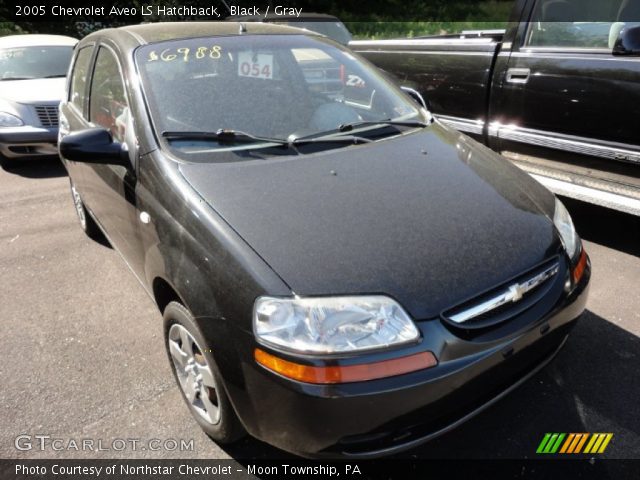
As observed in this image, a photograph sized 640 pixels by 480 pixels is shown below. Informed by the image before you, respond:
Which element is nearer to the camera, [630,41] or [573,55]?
[630,41]

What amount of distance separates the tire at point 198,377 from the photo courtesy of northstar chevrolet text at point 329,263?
0.01 meters

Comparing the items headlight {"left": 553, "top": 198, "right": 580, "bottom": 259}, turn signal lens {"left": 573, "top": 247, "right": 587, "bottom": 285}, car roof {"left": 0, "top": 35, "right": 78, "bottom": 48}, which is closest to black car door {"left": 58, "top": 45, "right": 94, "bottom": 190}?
headlight {"left": 553, "top": 198, "right": 580, "bottom": 259}

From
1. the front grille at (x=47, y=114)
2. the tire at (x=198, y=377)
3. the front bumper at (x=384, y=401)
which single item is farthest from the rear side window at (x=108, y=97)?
the front grille at (x=47, y=114)

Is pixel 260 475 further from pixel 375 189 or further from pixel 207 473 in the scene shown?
pixel 375 189

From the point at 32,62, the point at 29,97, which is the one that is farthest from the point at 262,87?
the point at 32,62

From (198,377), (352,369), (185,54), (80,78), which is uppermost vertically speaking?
(185,54)

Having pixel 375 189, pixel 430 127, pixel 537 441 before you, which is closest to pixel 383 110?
Answer: pixel 430 127

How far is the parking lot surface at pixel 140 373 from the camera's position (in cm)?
223

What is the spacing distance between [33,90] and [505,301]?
679 cm

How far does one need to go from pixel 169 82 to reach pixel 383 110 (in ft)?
3.93

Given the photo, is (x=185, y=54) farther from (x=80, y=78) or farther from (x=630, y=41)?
(x=630, y=41)

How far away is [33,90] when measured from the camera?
6.50m

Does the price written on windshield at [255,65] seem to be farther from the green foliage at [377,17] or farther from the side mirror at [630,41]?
the green foliage at [377,17]

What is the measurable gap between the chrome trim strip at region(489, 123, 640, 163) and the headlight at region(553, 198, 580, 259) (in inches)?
57.0
